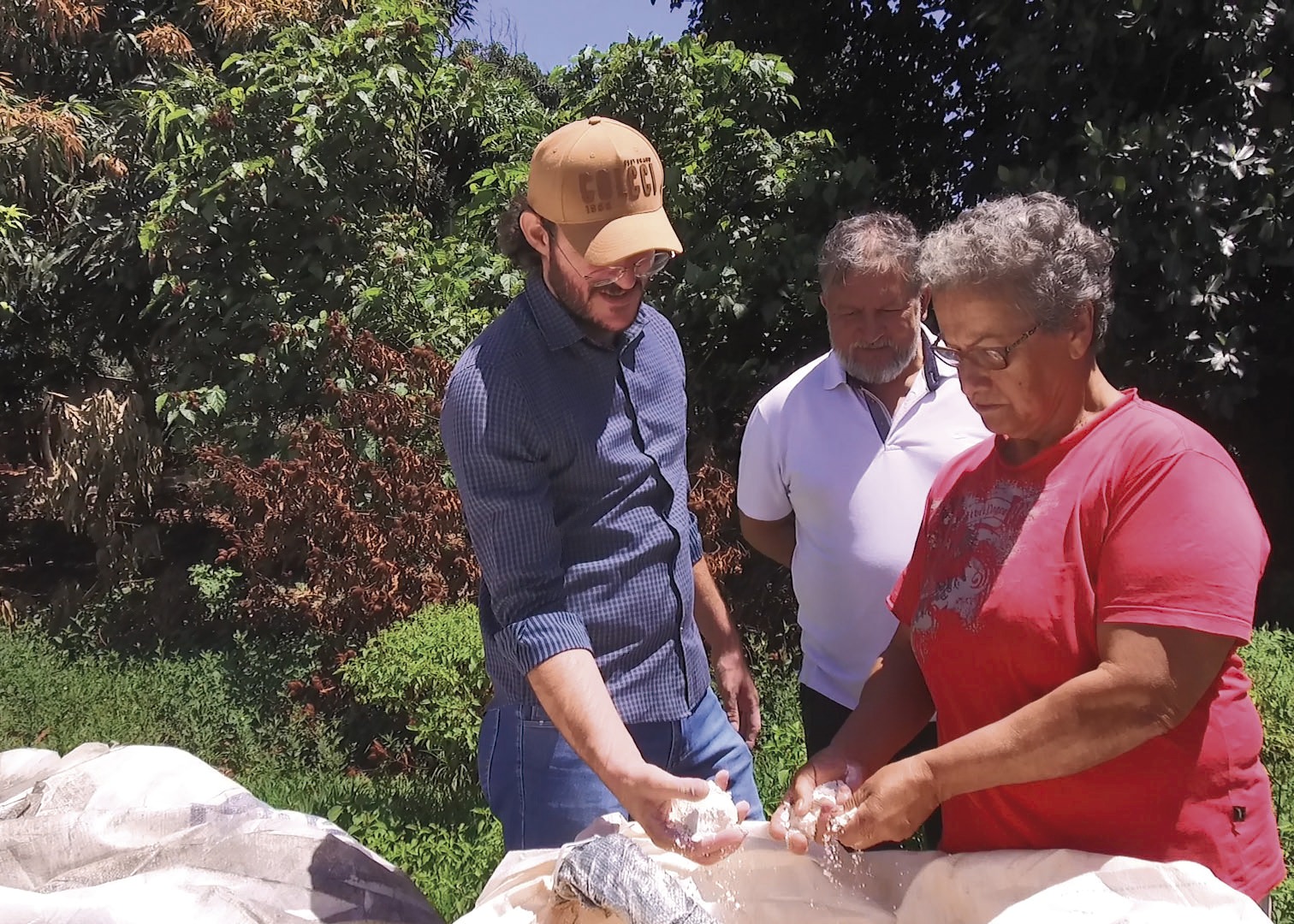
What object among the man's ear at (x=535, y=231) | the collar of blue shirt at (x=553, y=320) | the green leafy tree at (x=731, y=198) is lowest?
the collar of blue shirt at (x=553, y=320)

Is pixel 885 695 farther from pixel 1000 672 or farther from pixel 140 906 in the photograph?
pixel 140 906

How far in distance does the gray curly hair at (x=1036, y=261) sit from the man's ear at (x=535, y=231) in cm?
74

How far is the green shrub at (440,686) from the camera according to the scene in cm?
429

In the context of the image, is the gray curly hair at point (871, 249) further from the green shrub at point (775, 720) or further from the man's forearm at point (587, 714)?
the green shrub at point (775, 720)

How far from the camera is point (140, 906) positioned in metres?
1.82

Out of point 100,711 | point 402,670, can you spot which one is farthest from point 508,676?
point 100,711

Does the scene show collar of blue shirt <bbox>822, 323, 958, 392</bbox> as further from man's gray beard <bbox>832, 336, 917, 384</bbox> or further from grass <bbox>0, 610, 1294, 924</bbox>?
grass <bbox>0, 610, 1294, 924</bbox>

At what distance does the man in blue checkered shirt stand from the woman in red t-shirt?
0.43 m

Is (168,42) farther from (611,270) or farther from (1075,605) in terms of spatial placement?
(1075,605)

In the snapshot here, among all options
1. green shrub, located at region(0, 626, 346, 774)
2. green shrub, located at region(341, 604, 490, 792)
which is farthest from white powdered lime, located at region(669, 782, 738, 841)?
green shrub, located at region(0, 626, 346, 774)

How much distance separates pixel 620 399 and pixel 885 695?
70cm

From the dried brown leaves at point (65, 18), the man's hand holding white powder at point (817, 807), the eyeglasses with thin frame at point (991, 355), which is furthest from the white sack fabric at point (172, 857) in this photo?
the dried brown leaves at point (65, 18)

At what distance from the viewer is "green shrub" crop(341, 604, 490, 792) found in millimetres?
4293

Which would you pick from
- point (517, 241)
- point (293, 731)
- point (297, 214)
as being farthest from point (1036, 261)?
point (297, 214)
